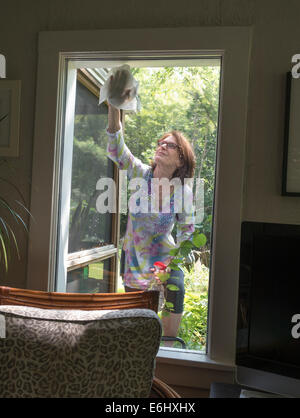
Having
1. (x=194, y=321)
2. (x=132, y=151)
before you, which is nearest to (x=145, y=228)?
(x=132, y=151)

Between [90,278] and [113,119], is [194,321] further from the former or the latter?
[113,119]

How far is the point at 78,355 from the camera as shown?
46.6 inches

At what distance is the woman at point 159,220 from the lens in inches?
70.5

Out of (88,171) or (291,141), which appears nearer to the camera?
(291,141)

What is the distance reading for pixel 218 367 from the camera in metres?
1.62

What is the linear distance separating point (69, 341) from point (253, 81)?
1.25 metres

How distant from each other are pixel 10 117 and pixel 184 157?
836mm

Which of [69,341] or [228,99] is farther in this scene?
[228,99]

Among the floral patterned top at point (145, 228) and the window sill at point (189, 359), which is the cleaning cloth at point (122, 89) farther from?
the window sill at point (189, 359)

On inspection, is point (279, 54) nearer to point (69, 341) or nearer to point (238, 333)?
point (238, 333)

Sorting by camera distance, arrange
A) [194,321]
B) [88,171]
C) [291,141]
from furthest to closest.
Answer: [88,171] < [194,321] < [291,141]

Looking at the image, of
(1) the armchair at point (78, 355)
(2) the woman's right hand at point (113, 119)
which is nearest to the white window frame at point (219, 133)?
(2) the woman's right hand at point (113, 119)

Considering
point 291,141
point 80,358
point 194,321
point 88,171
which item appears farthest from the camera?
point 88,171
